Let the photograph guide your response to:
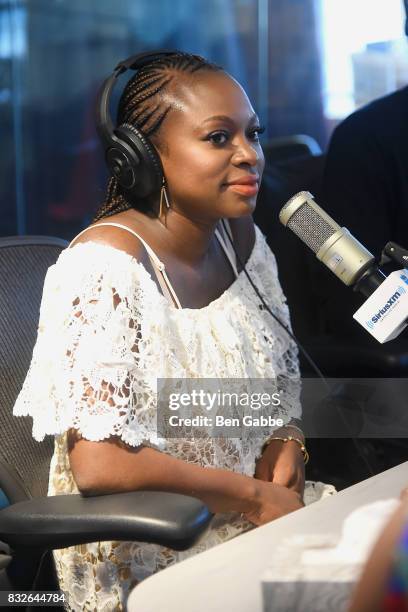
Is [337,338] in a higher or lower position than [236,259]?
lower

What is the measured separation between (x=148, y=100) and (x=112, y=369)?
0.41 meters

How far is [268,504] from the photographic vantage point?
1229 mm

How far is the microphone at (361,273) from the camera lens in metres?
1.04

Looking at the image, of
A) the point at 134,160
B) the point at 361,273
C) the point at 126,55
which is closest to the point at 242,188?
the point at 134,160

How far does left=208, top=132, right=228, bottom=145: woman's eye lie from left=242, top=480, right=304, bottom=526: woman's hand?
1.54ft

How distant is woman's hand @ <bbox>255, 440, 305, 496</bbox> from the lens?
136cm

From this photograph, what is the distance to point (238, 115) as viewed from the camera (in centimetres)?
128

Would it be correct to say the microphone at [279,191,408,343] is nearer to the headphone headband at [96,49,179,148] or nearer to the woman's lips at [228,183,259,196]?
the woman's lips at [228,183,259,196]

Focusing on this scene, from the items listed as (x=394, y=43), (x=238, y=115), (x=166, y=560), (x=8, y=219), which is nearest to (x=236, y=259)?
(x=238, y=115)

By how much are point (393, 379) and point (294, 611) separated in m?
0.97

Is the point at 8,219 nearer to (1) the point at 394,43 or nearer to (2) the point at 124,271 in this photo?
(1) the point at 394,43

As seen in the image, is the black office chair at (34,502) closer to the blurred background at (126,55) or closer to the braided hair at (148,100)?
the braided hair at (148,100)

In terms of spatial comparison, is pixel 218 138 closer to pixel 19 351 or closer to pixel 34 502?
pixel 19 351

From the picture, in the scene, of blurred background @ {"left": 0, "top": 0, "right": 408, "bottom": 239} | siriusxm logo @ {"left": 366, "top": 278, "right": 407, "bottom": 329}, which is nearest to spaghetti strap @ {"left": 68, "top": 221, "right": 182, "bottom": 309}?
siriusxm logo @ {"left": 366, "top": 278, "right": 407, "bottom": 329}
